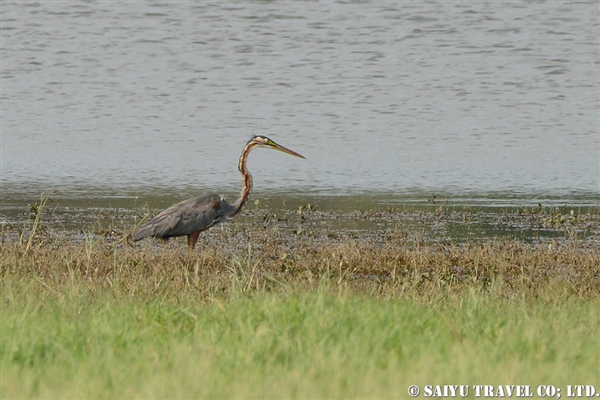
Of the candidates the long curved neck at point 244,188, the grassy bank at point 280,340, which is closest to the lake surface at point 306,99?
the long curved neck at point 244,188

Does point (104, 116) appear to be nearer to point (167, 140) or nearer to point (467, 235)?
point (167, 140)

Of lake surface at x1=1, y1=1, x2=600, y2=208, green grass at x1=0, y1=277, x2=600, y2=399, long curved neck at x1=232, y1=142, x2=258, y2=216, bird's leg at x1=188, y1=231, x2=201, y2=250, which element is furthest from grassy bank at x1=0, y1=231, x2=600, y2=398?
lake surface at x1=1, y1=1, x2=600, y2=208

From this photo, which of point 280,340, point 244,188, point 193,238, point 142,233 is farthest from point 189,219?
point 280,340

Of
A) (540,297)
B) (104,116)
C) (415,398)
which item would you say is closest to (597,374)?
(415,398)

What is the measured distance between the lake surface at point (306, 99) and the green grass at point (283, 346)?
9611 millimetres

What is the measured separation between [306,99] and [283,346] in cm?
2523

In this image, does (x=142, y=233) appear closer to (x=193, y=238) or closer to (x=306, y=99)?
(x=193, y=238)

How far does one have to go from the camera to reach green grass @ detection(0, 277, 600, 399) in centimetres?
497

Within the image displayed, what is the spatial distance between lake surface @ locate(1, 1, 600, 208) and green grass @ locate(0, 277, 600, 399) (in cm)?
961

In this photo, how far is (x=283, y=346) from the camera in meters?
5.59

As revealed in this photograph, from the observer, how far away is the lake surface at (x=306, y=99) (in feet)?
62.6

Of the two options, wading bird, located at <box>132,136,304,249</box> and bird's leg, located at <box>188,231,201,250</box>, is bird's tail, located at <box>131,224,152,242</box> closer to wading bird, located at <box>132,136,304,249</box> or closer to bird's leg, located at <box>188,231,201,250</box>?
wading bird, located at <box>132,136,304,249</box>

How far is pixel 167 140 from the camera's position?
2448 centimetres

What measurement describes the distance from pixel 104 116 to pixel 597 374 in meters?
24.1
